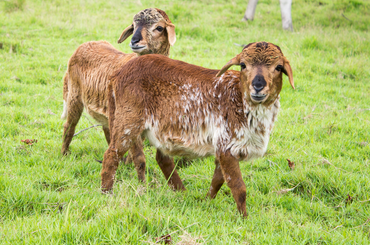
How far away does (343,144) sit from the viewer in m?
5.22

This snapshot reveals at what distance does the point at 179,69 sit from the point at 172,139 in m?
0.77

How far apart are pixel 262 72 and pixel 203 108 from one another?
0.73m

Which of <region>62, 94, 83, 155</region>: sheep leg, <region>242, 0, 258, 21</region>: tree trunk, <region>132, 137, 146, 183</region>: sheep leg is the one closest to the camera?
→ <region>132, 137, 146, 183</region>: sheep leg

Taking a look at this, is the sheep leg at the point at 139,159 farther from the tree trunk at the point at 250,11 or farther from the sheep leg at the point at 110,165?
the tree trunk at the point at 250,11

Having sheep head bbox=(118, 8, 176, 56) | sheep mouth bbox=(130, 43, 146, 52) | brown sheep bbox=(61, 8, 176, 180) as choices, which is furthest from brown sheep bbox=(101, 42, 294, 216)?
sheep head bbox=(118, 8, 176, 56)

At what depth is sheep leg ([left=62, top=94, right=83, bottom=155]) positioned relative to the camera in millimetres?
4984

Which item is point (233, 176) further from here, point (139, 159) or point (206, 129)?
point (139, 159)

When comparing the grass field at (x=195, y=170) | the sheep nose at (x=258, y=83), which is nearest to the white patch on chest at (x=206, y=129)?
the sheep nose at (x=258, y=83)

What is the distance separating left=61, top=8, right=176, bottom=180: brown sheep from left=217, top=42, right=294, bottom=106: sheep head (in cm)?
184

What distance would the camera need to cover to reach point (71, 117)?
505cm

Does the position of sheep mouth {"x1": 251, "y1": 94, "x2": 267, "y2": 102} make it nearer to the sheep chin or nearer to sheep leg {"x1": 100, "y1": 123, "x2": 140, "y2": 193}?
the sheep chin

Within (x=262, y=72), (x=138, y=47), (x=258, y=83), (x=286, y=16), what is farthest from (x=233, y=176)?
(x=286, y=16)

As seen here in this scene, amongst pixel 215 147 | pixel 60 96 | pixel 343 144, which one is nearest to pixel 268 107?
pixel 215 147

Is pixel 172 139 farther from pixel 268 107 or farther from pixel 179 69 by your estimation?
pixel 268 107
